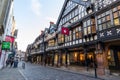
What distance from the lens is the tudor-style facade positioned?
1570 cm

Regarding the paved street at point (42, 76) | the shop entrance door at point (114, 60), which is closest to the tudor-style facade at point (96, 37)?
the shop entrance door at point (114, 60)

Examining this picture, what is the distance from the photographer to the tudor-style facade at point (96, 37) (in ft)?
51.5

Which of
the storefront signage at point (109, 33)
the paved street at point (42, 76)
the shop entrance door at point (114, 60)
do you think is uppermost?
the storefront signage at point (109, 33)

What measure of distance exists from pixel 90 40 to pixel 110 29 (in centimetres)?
392

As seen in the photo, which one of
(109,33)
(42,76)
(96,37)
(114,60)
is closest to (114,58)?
(114,60)

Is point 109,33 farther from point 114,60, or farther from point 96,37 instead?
point 114,60

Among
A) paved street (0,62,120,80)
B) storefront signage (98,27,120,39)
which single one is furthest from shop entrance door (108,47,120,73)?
paved street (0,62,120,80)

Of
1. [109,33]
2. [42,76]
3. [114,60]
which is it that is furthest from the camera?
[114,60]

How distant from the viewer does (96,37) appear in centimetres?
1795

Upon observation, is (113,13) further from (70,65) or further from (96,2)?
(70,65)

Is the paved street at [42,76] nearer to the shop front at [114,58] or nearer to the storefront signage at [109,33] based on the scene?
the shop front at [114,58]

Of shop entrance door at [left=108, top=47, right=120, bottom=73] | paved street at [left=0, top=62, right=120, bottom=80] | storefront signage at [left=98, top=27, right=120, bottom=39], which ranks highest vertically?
storefront signage at [left=98, top=27, right=120, bottom=39]

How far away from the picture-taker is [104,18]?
1691 cm

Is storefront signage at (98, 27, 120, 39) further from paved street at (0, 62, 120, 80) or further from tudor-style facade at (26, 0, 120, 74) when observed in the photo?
paved street at (0, 62, 120, 80)
